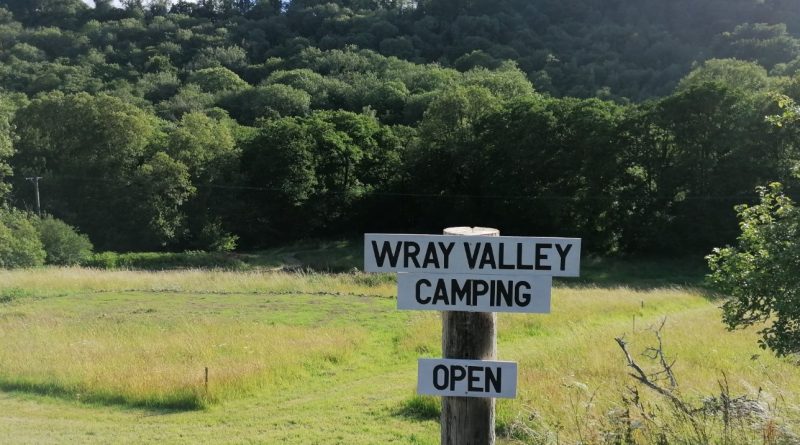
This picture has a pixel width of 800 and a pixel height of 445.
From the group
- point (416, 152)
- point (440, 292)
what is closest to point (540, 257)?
point (440, 292)

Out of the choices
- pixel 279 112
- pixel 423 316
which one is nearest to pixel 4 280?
pixel 423 316

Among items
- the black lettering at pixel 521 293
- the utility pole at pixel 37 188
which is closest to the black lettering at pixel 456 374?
the black lettering at pixel 521 293

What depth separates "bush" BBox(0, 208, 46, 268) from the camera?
107 ft

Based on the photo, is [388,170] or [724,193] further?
[388,170]

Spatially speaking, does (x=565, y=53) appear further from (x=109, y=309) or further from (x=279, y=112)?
(x=109, y=309)

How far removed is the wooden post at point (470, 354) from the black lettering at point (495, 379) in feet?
0.41

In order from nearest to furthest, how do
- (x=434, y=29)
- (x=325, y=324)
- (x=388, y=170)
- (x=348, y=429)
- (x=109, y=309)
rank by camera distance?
(x=348, y=429), (x=325, y=324), (x=109, y=309), (x=388, y=170), (x=434, y=29)

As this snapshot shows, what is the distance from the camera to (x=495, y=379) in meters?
3.75

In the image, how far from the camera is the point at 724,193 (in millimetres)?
38188

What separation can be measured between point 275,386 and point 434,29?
108 m

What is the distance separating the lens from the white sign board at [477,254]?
3662mm

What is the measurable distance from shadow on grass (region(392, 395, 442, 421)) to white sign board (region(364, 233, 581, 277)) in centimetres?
511

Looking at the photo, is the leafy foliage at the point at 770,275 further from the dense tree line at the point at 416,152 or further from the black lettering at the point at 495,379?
the dense tree line at the point at 416,152

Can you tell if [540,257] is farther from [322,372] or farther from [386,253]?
[322,372]
